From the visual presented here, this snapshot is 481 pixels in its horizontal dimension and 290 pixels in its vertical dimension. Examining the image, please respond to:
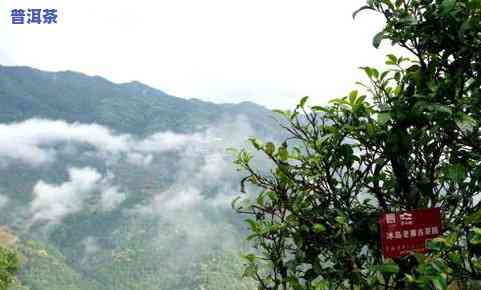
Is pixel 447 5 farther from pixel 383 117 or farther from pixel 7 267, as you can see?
pixel 7 267

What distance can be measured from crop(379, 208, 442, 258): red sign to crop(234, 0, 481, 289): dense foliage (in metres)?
0.07

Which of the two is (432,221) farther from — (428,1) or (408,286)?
(428,1)

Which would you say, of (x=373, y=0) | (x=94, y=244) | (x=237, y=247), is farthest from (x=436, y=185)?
(x=94, y=244)

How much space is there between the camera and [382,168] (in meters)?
2.25

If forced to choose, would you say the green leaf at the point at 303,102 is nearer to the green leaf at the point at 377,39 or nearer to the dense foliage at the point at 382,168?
the dense foliage at the point at 382,168

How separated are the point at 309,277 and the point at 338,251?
19 cm

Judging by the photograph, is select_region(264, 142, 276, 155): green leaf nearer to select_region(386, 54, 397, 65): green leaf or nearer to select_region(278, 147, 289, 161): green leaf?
select_region(278, 147, 289, 161): green leaf

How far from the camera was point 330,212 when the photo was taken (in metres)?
2.20

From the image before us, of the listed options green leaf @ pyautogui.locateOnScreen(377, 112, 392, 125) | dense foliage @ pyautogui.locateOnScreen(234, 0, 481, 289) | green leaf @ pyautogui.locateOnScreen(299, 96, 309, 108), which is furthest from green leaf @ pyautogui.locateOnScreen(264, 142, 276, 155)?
green leaf @ pyautogui.locateOnScreen(377, 112, 392, 125)

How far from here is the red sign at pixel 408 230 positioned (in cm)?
194

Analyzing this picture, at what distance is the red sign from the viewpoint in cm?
194

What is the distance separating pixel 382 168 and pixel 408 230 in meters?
0.39

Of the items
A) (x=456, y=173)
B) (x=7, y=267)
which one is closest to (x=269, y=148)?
(x=456, y=173)

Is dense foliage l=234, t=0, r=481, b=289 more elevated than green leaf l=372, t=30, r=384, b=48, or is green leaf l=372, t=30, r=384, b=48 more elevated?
green leaf l=372, t=30, r=384, b=48
